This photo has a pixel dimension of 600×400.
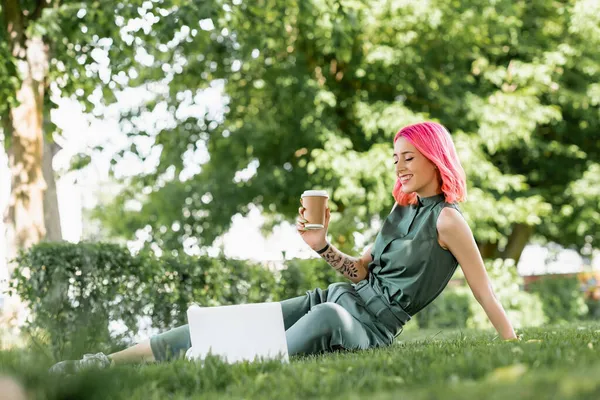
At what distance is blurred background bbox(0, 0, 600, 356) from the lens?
32.9ft

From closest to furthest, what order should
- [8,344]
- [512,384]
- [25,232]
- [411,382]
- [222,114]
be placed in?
[512,384] → [411,382] → [8,344] → [25,232] → [222,114]

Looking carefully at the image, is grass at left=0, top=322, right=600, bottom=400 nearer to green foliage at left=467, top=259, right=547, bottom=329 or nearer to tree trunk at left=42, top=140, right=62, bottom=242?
tree trunk at left=42, top=140, right=62, bottom=242

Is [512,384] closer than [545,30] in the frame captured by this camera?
Yes

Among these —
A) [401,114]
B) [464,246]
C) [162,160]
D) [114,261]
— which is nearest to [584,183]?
[401,114]

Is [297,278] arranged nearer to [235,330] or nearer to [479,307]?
[479,307]

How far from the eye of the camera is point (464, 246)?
4270 millimetres

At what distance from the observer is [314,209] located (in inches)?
179

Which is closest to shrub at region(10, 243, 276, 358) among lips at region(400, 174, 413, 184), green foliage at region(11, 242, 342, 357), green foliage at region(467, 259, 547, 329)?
green foliage at region(11, 242, 342, 357)

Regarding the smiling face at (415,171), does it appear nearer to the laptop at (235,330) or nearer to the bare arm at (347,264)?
the bare arm at (347,264)

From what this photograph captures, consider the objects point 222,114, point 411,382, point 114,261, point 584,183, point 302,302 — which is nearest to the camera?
point 411,382

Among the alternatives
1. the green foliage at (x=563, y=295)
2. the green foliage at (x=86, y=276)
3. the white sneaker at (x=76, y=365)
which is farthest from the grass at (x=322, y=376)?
the green foliage at (x=563, y=295)

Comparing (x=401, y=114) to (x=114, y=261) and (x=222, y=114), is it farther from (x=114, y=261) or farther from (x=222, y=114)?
(x=114, y=261)

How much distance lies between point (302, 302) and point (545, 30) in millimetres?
12905

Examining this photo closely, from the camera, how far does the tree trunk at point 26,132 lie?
31.5ft
